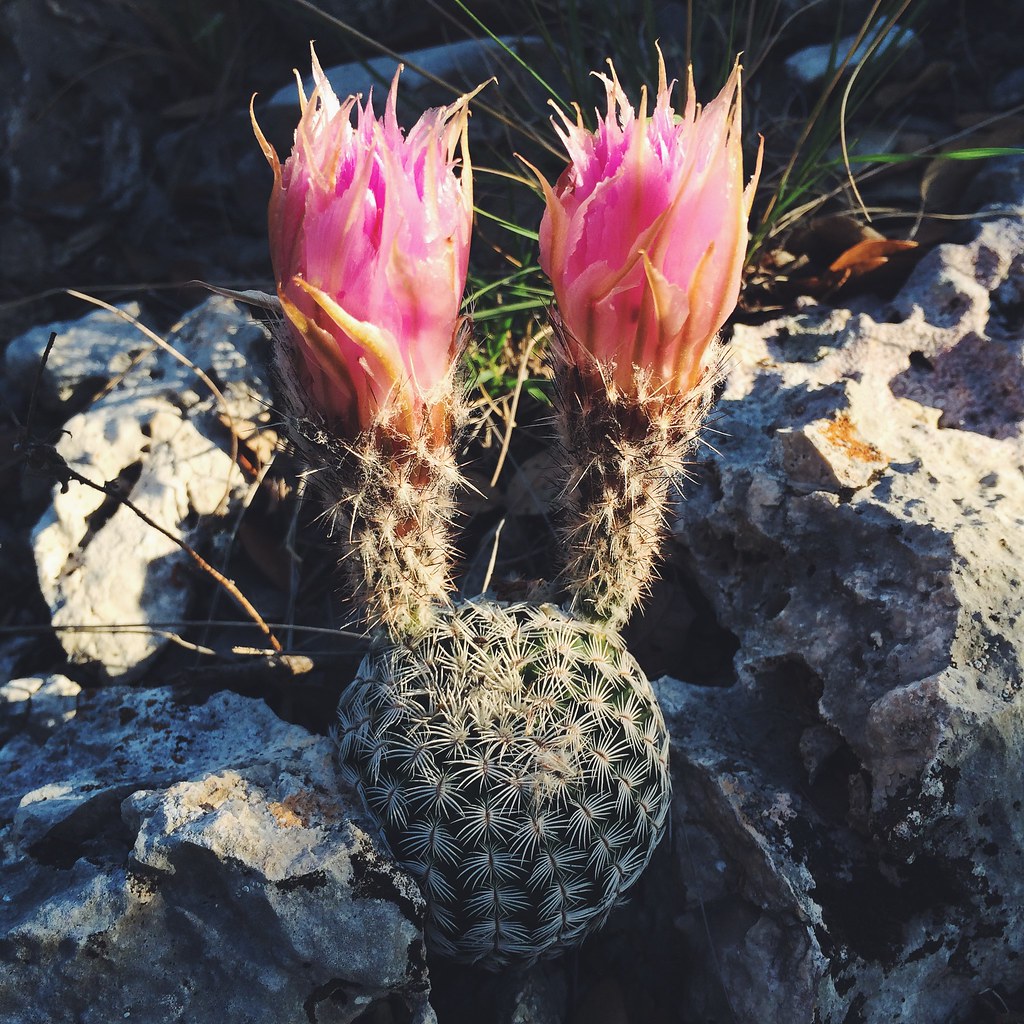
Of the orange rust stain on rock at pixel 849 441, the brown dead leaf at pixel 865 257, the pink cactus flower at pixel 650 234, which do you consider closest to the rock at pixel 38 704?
the pink cactus flower at pixel 650 234

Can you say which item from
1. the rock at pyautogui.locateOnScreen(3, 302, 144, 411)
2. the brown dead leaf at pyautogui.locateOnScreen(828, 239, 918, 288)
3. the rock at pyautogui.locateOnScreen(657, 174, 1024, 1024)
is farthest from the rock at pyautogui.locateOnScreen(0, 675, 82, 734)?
the brown dead leaf at pyautogui.locateOnScreen(828, 239, 918, 288)

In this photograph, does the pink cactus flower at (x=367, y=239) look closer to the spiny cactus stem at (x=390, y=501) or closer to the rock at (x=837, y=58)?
the spiny cactus stem at (x=390, y=501)

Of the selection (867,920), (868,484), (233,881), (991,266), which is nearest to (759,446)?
(868,484)

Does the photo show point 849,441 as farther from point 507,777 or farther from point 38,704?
point 38,704

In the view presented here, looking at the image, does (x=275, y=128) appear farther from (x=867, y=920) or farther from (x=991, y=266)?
(x=867, y=920)

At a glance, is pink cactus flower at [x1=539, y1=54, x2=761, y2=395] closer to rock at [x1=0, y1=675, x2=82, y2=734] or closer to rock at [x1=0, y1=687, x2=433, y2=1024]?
rock at [x1=0, y1=687, x2=433, y2=1024]
